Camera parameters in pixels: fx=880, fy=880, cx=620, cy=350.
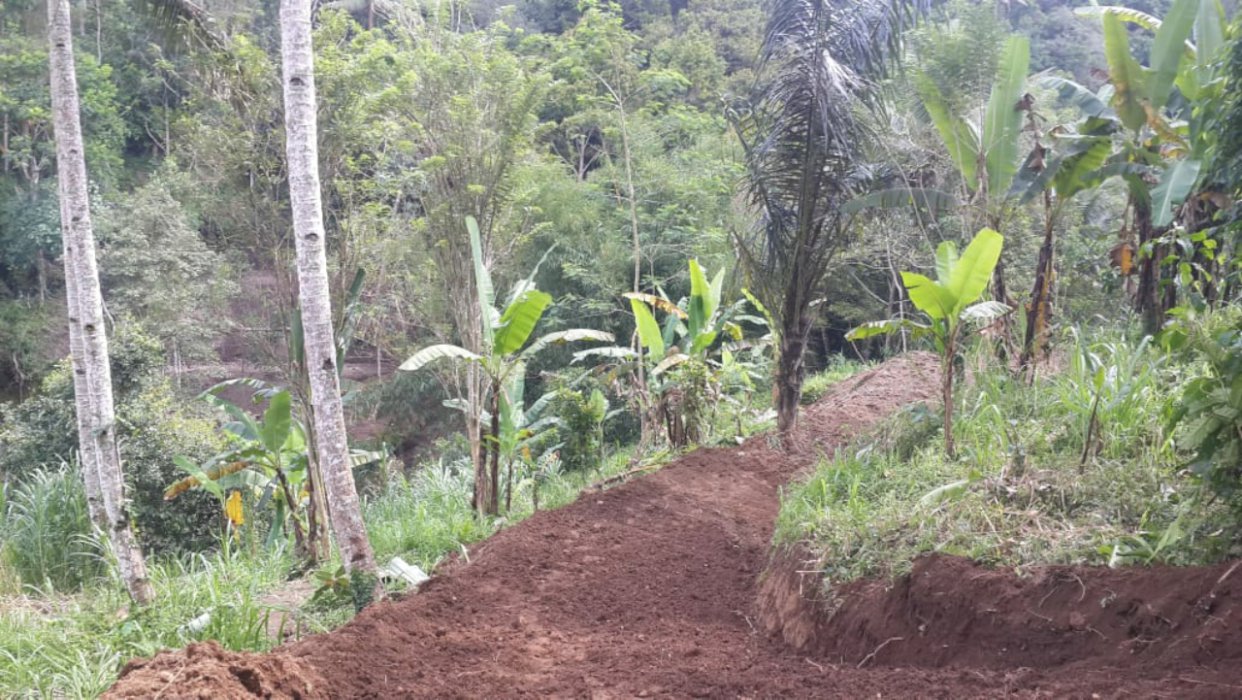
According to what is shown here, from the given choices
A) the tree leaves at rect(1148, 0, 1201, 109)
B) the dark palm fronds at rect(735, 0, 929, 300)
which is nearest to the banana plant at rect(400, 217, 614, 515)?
the dark palm fronds at rect(735, 0, 929, 300)

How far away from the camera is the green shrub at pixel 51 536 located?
26.0 ft

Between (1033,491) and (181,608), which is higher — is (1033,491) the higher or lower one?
the higher one

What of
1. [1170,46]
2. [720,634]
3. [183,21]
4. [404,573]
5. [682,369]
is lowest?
[720,634]

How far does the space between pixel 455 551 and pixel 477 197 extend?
A: 16.0ft

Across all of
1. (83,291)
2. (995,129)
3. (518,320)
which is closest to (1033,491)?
(518,320)

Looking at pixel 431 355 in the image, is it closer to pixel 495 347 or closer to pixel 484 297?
pixel 495 347

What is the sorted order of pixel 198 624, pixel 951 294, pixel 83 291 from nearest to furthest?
pixel 198 624, pixel 951 294, pixel 83 291

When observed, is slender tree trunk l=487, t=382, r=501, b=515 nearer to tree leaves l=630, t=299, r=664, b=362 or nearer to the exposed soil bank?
tree leaves l=630, t=299, r=664, b=362

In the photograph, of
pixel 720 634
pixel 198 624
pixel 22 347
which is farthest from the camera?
pixel 22 347

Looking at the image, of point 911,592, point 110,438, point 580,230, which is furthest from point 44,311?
point 911,592

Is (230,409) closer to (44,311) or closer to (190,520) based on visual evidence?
(190,520)

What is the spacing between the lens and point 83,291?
643 cm

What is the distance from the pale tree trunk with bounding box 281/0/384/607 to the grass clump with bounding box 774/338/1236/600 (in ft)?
8.33

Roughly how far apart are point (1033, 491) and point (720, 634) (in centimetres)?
175
